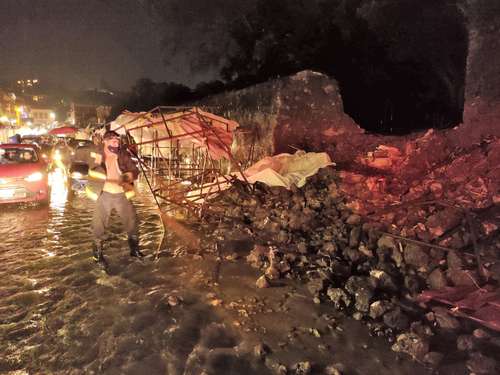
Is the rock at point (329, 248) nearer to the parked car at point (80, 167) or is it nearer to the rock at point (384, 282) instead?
the rock at point (384, 282)

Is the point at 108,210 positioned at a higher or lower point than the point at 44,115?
lower

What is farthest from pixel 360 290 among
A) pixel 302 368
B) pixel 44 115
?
pixel 44 115

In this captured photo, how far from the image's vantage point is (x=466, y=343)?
11.6 feet

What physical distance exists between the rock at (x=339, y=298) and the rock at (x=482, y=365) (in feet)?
4.50

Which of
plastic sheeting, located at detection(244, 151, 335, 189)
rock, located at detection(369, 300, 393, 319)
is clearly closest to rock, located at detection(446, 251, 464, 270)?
rock, located at detection(369, 300, 393, 319)

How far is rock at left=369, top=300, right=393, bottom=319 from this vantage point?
161 inches

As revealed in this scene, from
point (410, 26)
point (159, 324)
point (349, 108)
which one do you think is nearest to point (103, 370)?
point (159, 324)

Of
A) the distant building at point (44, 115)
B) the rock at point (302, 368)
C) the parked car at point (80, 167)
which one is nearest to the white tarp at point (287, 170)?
the parked car at point (80, 167)

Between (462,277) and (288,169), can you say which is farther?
(288,169)

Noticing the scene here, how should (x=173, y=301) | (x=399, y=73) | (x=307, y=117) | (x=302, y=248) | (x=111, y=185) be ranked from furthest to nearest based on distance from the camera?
1. (x=399, y=73)
2. (x=307, y=117)
3. (x=302, y=248)
4. (x=111, y=185)
5. (x=173, y=301)

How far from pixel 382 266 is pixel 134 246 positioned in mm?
3687

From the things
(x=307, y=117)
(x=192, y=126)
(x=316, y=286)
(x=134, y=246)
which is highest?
(x=307, y=117)

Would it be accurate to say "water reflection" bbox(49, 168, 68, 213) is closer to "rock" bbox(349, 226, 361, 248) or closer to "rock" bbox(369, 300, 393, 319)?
"rock" bbox(349, 226, 361, 248)

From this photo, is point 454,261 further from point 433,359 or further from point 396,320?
point 433,359
